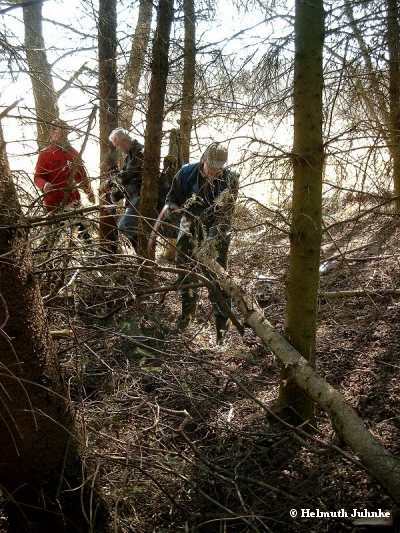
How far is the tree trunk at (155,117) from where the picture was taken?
16.1 ft

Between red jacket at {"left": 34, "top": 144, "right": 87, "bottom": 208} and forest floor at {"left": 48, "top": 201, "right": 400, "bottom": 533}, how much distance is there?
2.54 feet

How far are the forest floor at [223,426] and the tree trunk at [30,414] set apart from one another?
201 mm

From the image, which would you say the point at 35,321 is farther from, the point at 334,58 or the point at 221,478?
the point at 334,58

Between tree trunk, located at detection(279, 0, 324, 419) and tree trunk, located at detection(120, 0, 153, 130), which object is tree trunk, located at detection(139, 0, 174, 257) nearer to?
tree trunk, located at detection(120, 0, 153, 130)

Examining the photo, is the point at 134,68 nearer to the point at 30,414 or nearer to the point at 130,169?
the point at 130,169

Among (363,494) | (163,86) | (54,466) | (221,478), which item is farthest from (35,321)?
(163,86)

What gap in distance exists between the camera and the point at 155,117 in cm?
509

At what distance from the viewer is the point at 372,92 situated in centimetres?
343

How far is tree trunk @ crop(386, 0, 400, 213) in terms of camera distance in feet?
10.5

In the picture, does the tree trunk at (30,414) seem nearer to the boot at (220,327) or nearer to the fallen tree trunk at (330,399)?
the fallen tree trunk at (330,399)

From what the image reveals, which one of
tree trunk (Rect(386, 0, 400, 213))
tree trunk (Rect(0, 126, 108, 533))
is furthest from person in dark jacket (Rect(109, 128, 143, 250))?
tree trunk (Rect(0, 126, 108, 533))

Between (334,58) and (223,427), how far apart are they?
8.79 ft

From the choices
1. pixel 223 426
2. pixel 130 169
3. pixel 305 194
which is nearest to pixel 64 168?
pixel 305 194

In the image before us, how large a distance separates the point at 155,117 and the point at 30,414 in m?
3.70
